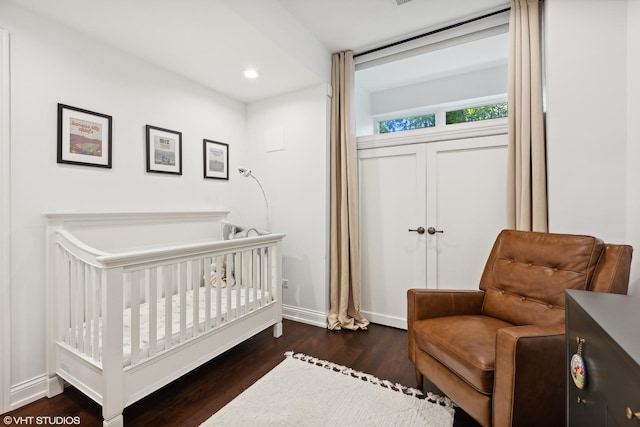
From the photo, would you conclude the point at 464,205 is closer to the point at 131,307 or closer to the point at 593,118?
the point at 593,118

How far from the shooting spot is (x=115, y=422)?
1372 mm

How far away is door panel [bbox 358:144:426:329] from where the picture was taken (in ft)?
8.41

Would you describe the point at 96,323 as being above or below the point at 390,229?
A: below

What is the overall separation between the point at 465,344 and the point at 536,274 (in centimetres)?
64

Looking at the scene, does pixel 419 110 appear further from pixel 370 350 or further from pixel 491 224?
pixel 370 350

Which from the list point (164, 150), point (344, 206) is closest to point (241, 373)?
point (344, 206)

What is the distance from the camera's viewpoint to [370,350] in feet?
7.32

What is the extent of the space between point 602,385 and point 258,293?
2.04 metres

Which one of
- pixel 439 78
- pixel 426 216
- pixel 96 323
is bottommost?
pixel 96 323

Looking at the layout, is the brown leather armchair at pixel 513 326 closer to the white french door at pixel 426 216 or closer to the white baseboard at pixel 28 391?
the white french door at pixel 426 216

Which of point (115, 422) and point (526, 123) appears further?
point (526, 123)

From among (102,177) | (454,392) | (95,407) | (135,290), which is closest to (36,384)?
(95,407)

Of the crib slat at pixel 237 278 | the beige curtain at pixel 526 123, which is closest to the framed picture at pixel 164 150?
the crib slat at pixel 237 278

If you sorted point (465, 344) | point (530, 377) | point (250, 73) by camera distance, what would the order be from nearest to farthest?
1. point (530, 377)
2. point (465, 344)
3. point (250, 73)
